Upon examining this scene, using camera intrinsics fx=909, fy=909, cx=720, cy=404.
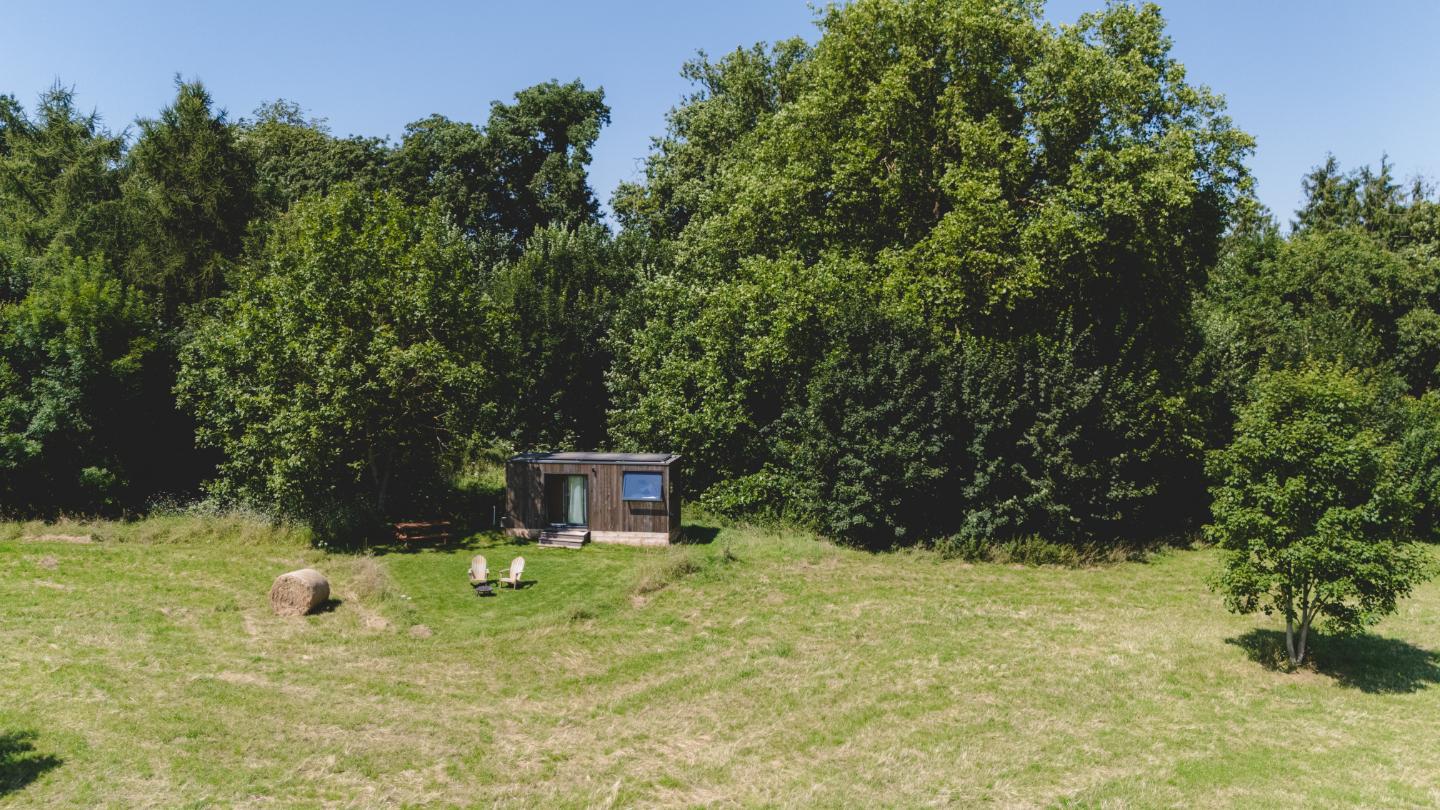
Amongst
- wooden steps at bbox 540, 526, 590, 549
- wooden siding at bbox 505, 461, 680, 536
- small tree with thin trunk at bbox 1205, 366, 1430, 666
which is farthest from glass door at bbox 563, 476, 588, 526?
small tree with thin trunk at bbox 1205, 366, 1430, 666

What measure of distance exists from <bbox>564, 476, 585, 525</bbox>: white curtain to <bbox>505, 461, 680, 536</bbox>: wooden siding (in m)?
0.25

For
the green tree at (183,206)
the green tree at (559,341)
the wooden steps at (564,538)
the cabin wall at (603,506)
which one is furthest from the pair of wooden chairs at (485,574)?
the green tree at (183,206)

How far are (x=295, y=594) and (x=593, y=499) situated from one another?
10.7m

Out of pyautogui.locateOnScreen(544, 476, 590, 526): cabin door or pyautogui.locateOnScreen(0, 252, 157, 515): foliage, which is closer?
pyautogui.locateOnScreen(0, 252, 157, 515): foliage

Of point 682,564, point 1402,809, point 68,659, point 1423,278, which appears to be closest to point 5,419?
point 68,659

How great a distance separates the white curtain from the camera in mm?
30781

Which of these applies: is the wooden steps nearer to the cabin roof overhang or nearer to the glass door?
the glass door

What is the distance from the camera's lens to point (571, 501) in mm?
30922

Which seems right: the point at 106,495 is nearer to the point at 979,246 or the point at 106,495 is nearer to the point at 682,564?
the point at 682,564

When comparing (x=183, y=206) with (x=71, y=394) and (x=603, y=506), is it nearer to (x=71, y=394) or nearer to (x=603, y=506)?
(x=71, y=394)

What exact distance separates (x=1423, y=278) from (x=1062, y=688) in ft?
134

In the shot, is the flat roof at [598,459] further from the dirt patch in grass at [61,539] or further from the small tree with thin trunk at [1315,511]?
the small tree with thin trunk at [1315,511]

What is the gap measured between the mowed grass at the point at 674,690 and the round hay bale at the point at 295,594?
1.24 feet

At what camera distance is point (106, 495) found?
30781 millimetres
